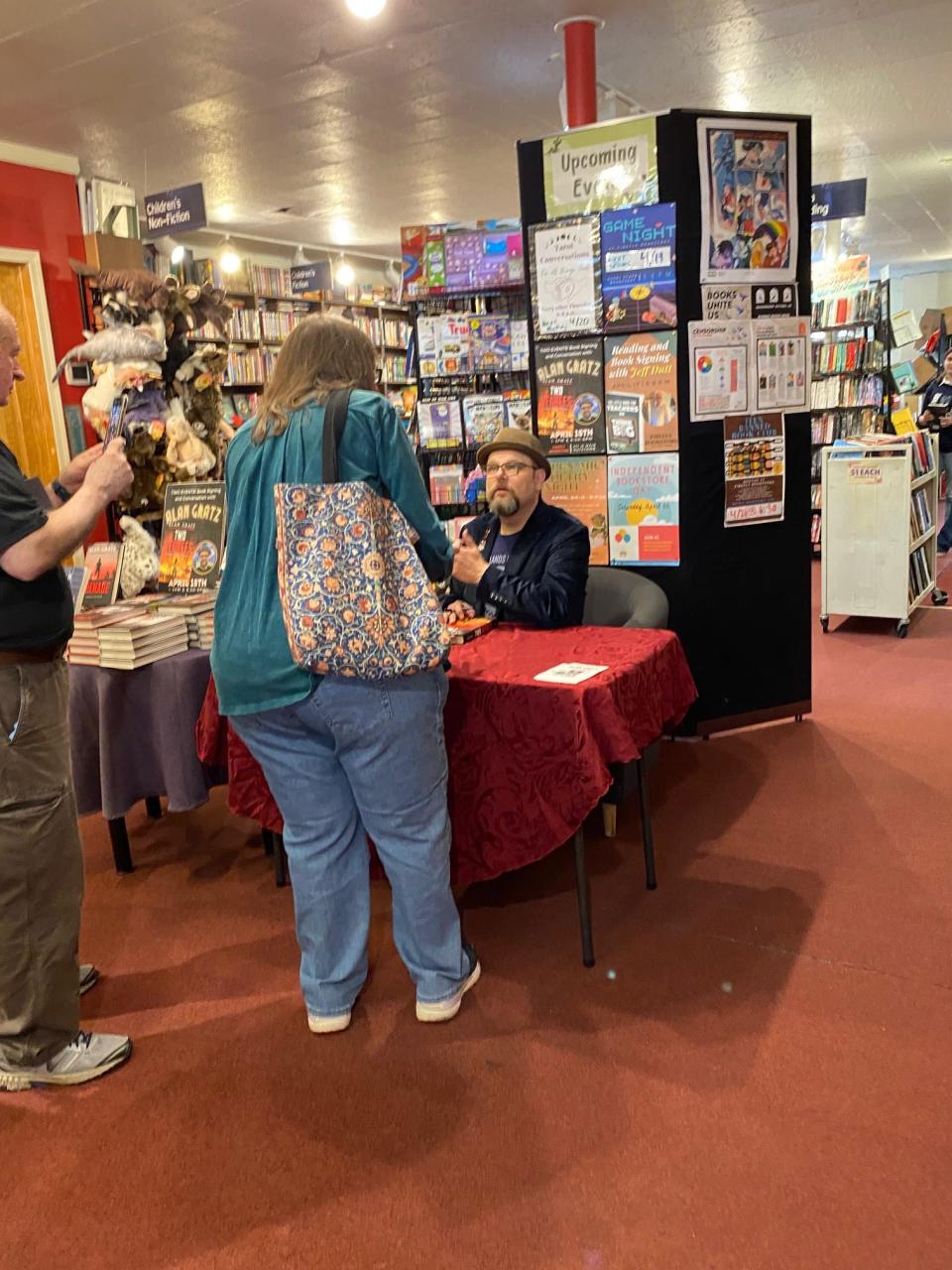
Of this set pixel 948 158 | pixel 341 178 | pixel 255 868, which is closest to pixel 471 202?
pixel 341 178

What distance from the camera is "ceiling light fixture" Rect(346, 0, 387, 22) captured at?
3.87 m

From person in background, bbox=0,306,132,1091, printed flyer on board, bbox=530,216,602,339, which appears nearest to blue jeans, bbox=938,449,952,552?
printed flyer on board, bbox=530,216,602,339

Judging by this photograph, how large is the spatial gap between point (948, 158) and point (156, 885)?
27.1 feet

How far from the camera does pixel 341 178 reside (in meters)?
7.10

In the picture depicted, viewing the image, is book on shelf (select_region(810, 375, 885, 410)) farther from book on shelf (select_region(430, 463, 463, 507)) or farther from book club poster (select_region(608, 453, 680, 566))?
book club poster (select_region(608, 453, 680, 566))

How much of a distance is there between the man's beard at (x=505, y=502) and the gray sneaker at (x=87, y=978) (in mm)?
1695

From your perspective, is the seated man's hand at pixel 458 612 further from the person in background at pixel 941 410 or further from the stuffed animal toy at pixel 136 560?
the person in background at pixel 941 410

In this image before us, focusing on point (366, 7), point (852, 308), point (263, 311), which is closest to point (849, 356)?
point (852, 308)

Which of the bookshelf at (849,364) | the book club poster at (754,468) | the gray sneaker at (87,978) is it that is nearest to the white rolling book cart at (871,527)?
the book club poster at (754,468)

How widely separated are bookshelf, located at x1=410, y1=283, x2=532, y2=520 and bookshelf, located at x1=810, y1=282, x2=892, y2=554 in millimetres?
4308

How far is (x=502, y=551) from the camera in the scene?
2953 millimetres

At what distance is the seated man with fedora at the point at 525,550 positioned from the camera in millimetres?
2691

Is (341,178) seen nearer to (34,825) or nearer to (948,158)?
(948,158)

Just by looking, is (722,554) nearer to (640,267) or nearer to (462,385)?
(640,267)
